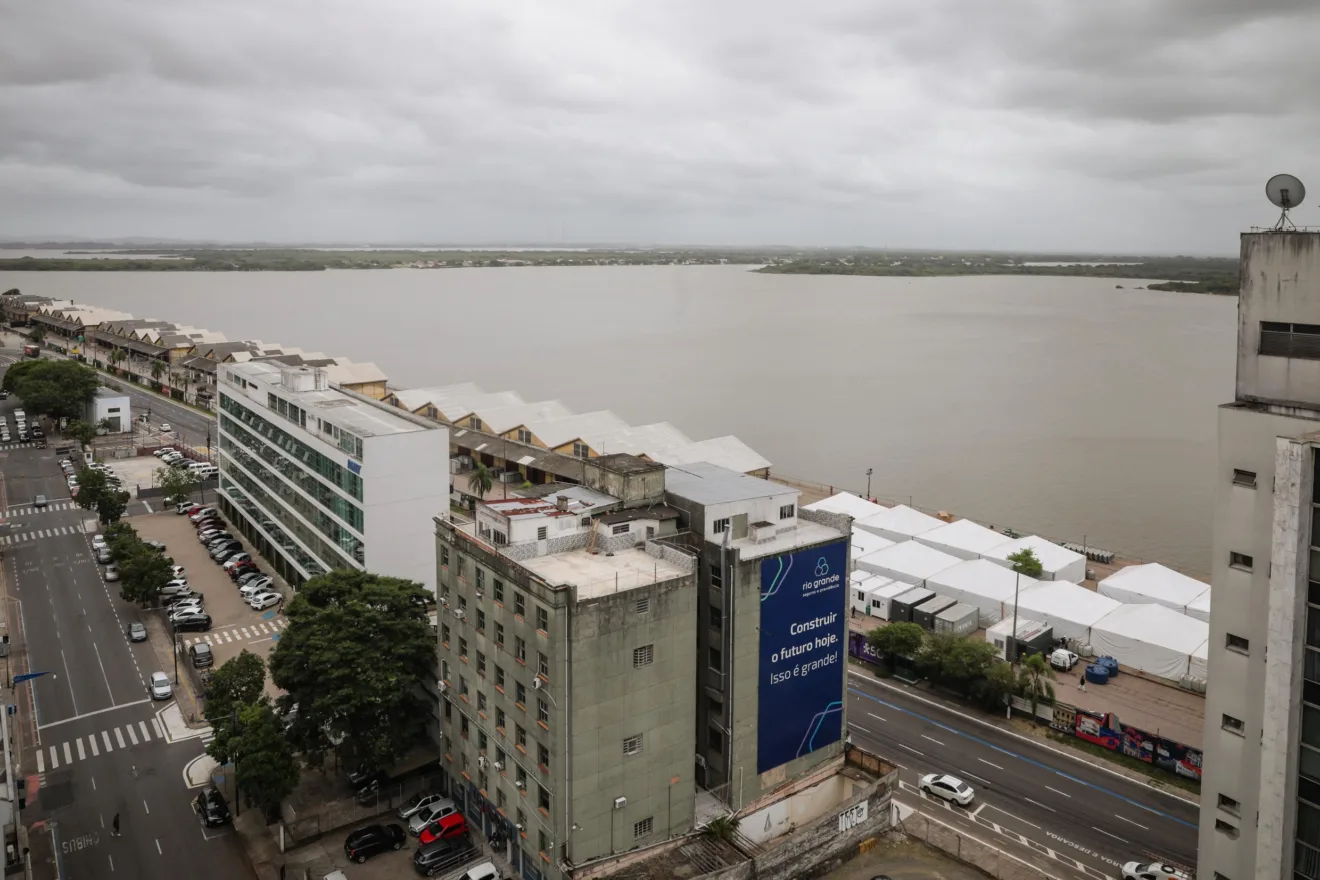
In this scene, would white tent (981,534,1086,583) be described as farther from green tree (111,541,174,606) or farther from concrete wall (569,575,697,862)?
green tree (111,541,174,606)

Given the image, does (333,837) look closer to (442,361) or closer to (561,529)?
(561,529)

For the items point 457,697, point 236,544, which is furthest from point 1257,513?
point 236,544

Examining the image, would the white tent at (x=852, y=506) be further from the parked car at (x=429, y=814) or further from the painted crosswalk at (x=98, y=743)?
the painted crosswalk at (x=98, y=743)

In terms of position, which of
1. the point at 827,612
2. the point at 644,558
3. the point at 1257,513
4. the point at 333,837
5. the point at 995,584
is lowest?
the point at 333,837

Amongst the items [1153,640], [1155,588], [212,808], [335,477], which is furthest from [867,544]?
[212,808]

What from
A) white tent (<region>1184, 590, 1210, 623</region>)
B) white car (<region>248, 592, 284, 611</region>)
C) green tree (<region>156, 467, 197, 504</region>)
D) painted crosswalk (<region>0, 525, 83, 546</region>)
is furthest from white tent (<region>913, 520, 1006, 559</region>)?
painted crosswalk (<region>0, 525, 83, 546</region>)
